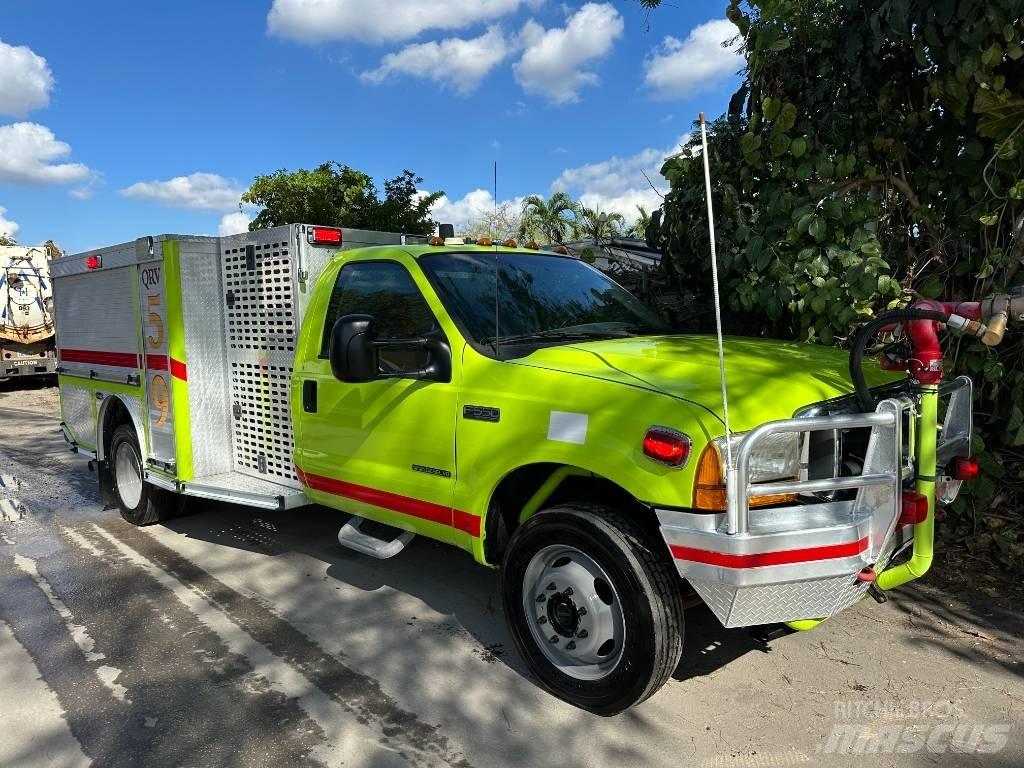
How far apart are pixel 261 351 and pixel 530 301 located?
214 centimetres

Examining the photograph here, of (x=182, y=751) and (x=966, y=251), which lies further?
(x=966, y=251)

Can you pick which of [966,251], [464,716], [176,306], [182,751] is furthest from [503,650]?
[966,251]

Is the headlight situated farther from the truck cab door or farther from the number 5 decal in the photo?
the number 5 decal

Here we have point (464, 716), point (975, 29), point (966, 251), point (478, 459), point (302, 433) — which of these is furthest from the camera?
point (966, 251)

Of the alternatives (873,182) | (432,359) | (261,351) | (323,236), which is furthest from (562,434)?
(873,182)

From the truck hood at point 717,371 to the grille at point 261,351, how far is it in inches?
86.8

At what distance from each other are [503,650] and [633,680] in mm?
989

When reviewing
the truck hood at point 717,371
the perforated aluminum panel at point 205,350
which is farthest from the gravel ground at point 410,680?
the truck hood at point 717,371

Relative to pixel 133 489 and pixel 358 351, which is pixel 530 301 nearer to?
pixel 358 351

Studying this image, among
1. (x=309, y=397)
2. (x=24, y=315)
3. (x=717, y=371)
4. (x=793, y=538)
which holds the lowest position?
(x=793, y=538)

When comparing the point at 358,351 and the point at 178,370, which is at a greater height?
the point at 358,351

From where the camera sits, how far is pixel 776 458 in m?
2.87

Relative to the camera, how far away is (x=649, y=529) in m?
3.11

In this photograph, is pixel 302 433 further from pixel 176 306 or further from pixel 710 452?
pixel 710 452
